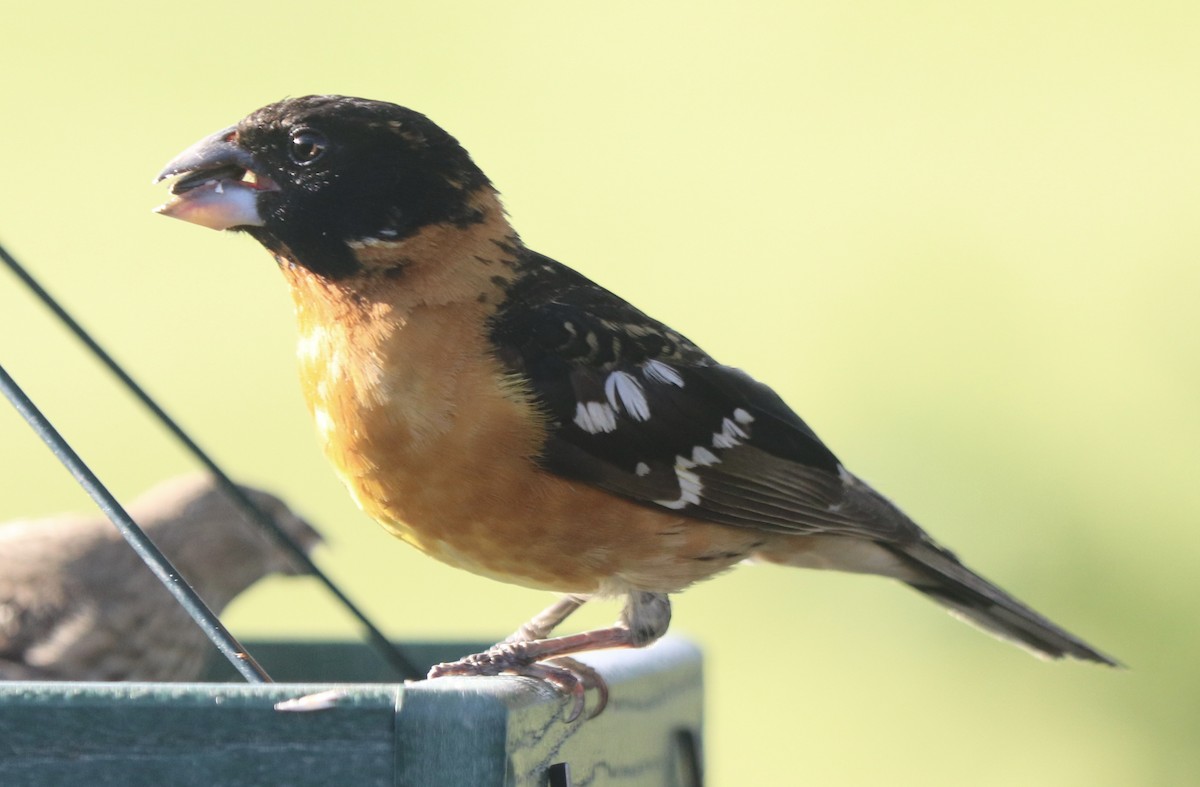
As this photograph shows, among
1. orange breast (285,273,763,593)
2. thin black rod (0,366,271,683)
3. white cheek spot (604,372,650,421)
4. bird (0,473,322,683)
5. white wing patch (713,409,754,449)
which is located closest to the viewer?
thin black rod (0,366,271,683)

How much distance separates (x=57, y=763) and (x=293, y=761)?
224mm

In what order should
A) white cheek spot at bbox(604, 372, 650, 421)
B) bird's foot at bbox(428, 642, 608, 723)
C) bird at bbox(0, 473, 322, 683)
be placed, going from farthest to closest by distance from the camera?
bird at bbox(0, 473, 322, 683) → white cheek spot at bbox(604, 372, 650, 421) → bird's foot at bbox(428, 642, 608, 723)

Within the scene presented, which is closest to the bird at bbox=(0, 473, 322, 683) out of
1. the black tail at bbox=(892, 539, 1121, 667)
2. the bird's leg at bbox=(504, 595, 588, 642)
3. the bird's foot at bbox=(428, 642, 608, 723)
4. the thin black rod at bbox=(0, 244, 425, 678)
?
the bird's leg at bbox=(504, 595, 588, 642)

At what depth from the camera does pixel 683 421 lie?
2.59m

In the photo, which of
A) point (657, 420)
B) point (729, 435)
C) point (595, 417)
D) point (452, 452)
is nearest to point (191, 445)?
point (452, 452)

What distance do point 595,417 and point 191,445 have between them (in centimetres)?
58

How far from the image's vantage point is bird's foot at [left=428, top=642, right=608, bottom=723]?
2.01 metres

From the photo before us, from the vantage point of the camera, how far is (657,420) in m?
2.54

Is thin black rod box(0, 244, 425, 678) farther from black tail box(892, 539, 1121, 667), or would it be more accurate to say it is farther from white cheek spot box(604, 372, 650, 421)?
black tail box(892, 539, 1121, 667)

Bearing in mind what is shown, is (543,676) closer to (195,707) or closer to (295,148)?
(195,707)

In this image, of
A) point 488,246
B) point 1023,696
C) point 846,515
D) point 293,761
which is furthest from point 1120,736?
point 293,761

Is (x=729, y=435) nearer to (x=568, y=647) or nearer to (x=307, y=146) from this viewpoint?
(x=568, y=647)

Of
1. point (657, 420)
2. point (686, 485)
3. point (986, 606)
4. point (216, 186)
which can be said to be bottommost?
point (986, 606)

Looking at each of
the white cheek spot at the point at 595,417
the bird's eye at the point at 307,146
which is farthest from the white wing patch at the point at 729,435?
the bird's eye at the point at 307,146
